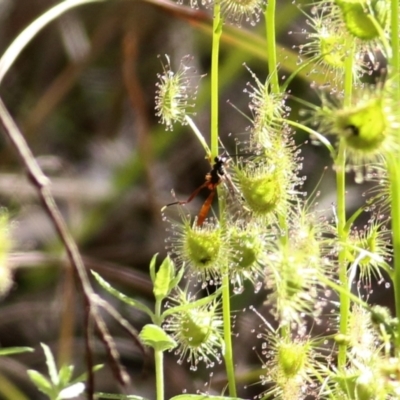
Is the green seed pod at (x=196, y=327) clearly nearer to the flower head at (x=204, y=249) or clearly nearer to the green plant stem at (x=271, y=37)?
the flower head at (x=204, y=249)

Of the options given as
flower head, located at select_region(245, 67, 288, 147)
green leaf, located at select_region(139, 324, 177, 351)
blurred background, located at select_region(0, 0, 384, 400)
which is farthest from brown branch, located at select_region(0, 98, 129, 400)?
blurred background, located at select_region(0, 0, 384, 400)

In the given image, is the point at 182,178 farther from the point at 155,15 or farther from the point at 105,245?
the point at 155,15

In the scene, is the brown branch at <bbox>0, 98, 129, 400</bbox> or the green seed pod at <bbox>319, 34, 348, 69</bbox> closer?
the brown branch at <bbox>0, 98, 129, 400</bbox>

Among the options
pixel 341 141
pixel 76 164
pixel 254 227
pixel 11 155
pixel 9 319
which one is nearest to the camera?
pixel 341 141

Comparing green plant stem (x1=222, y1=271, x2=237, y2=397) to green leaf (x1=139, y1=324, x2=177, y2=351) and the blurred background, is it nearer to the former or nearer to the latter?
green leaf (x1=139, y1=324, x2=177, y2=351)

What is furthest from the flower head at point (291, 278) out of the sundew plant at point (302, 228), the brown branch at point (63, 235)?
the brown branch at point (63, 235)

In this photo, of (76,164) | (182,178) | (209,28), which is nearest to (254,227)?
(209,28)

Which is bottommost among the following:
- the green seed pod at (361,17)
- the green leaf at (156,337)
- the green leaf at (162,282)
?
the green leaf at (156,337)
